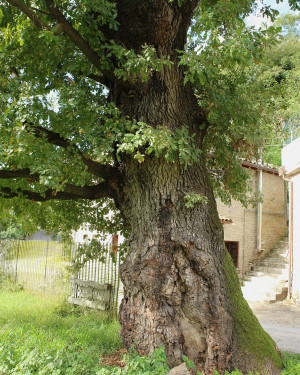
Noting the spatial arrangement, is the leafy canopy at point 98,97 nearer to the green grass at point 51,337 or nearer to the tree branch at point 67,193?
the tree branch at point 67,193

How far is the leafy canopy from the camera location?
5.24 meters

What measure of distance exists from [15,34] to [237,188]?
5098 mm

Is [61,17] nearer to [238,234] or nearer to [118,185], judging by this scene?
[118,185]

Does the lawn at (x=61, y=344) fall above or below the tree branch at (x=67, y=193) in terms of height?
below

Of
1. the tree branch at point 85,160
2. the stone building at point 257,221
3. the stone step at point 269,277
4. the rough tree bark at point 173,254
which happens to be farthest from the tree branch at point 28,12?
the stone building at point 257,221

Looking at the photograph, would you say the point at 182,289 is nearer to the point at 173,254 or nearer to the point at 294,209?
the point at 173,254

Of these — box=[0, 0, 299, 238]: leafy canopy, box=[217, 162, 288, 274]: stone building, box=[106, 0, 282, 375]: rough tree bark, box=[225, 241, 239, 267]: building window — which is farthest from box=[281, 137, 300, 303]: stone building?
box=[106, 0, 282, 375]: rough tree bark

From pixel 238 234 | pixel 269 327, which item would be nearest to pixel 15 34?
pixel 269 327

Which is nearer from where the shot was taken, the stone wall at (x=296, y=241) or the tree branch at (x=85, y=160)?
the tree branch at (x=85, y=160)

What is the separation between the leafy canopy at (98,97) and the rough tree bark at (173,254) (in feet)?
0.79

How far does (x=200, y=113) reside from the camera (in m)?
6.45

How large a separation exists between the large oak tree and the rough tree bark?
0.7 inches

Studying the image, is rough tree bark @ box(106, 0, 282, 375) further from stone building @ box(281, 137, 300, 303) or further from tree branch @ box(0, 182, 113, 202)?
stone building @ box(281, 137, 300, 303)

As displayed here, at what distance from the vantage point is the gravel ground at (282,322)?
28.5 feet
